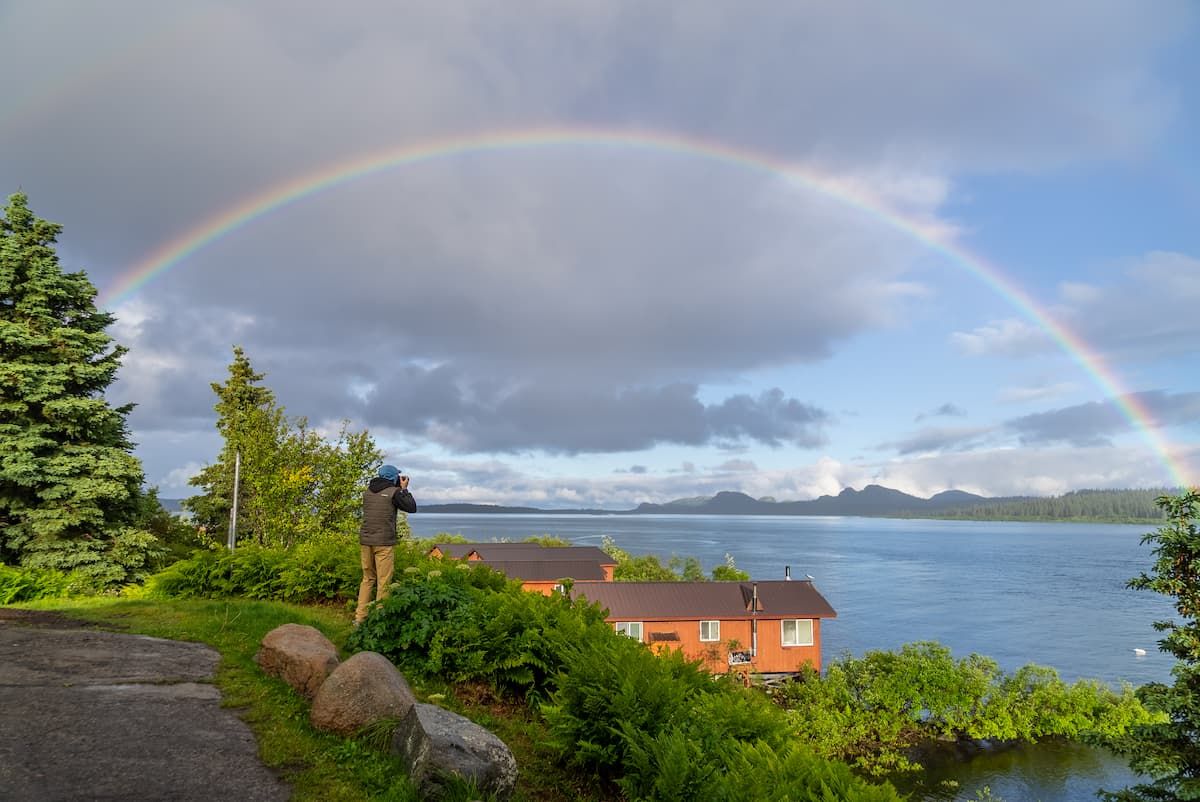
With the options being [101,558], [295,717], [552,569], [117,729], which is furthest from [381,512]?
[552,569]

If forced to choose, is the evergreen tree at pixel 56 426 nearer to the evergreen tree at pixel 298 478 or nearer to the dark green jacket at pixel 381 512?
the evergreen tree at pixel 298 478

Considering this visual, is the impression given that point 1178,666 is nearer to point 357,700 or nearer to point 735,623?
point 357,700

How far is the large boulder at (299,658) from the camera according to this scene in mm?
7867

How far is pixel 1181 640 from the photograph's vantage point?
8.96 metres

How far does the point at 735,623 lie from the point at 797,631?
4352 millimetres

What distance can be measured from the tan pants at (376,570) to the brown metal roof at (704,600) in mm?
33417

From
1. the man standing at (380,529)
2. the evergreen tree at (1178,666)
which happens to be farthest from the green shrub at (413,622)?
the evergreen tree at (1178,666)

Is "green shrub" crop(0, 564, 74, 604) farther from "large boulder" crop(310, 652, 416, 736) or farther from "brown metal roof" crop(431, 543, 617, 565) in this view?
"brown metal roof" crop(431, 543, 617, 565)

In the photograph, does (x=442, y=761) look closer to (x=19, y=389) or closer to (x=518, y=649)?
(x=518, y=649)

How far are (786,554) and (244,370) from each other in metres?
157

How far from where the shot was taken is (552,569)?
58.8 m

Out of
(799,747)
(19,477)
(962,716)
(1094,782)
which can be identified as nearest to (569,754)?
(799,747)

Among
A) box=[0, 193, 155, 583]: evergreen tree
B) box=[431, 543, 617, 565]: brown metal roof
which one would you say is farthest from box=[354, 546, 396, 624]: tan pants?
box=[431, 543, 617, 565]: brown metal roof

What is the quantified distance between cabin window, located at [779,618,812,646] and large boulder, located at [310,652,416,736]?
41.5 metres
